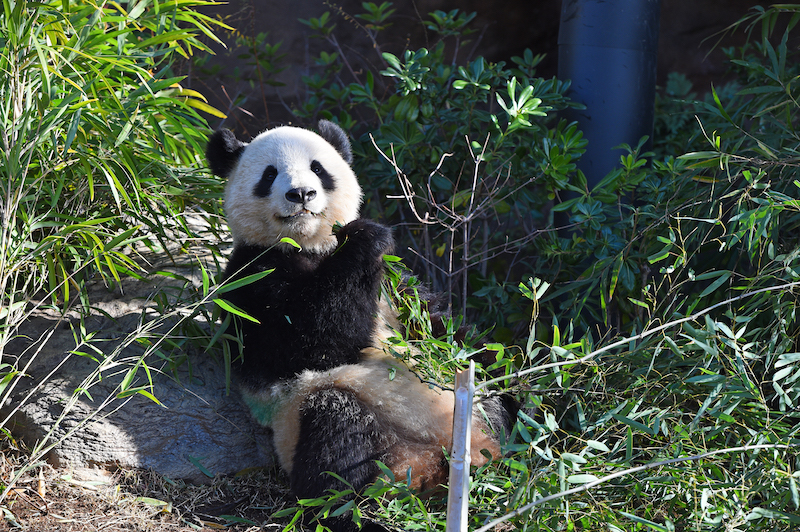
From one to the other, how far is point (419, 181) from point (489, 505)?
5.26 ft

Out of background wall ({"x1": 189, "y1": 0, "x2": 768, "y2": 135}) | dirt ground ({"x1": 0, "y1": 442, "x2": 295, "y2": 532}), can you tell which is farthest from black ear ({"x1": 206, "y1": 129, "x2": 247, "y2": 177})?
background wall ({"x1": 189, "y1": 0, "x2": 768, "y2": 135})

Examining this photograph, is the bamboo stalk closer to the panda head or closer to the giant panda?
the giant panda

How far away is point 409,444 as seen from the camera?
1975mm

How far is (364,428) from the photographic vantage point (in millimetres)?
1939

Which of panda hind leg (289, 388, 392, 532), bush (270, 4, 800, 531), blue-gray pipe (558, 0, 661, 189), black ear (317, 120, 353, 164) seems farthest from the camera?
blue-gray pipe (558, 0, 661, 189)

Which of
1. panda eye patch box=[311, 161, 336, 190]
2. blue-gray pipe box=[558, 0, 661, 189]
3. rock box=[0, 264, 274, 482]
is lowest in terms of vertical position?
rock box=[0, 264, 274, 482]

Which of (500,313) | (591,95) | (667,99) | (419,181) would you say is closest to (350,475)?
(500,313)

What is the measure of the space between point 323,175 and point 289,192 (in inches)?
9.1

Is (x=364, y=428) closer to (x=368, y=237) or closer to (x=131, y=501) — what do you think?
(x=368, y=237)

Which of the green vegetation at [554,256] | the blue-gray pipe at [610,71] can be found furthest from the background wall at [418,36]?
the blue-gray pipe at [610,71]

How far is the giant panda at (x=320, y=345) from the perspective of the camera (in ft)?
6.34

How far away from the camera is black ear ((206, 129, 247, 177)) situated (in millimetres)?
2350

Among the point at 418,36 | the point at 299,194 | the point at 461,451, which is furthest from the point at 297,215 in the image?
the point at 418,36

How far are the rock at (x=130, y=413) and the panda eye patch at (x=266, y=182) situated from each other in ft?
1.88
